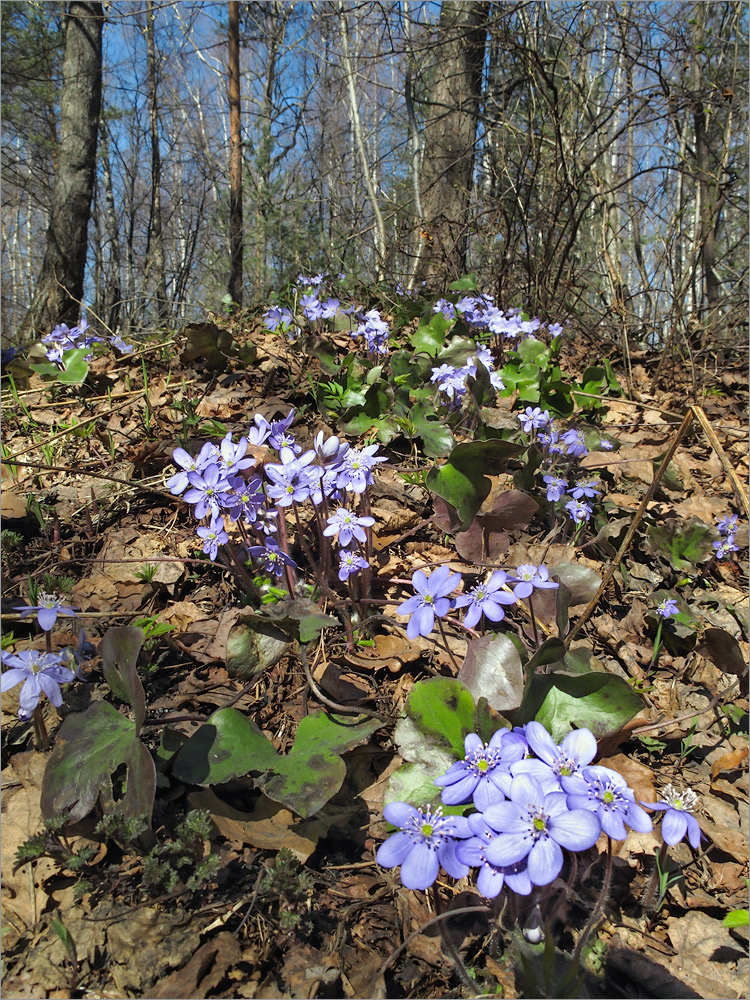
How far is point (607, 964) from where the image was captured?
1068 mm

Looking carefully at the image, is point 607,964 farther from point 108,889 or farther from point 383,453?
point 383,453

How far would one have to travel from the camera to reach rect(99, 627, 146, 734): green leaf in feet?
3.72

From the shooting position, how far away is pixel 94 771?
1137mm

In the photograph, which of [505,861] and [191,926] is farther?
[191,926]

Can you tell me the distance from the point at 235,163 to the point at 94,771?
7.55m

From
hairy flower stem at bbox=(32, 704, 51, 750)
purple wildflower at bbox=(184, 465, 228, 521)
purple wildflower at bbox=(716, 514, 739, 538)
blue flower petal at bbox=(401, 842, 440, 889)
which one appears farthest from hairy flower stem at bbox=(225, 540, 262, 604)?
purple wildflower at bbox=(716, 514, 739, 538)

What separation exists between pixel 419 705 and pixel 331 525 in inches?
20.8

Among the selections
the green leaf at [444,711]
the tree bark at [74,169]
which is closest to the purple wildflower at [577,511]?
the green leaf at [444,711]

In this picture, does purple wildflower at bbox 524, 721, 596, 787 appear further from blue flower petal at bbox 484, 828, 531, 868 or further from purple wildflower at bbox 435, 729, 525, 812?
blue flower petal at bbox 484, 828, 531, 868

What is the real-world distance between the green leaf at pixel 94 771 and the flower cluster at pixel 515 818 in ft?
1.58

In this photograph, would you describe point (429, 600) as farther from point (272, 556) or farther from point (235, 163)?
point (235, 163)

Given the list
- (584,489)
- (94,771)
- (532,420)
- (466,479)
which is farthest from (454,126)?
(94,771)

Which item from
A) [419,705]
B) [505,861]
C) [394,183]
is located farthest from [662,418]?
[394,183]

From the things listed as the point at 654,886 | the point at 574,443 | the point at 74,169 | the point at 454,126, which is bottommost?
the point at 654,886
